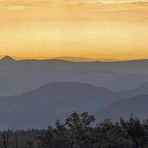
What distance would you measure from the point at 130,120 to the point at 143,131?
2.27 meters

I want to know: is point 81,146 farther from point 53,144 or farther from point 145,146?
point 145,146

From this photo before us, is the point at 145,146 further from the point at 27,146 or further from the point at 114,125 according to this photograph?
the point at 27,146

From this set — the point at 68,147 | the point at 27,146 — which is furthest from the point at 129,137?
the point at 27,146

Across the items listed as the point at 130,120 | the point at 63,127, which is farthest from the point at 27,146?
the point at 130,120

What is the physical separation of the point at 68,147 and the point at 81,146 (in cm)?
163

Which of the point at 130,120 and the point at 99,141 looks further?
the point at 130,120

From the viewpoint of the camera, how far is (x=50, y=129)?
68.4 m

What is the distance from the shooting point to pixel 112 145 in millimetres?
66875

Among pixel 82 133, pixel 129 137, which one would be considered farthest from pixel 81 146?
pixel 129 137

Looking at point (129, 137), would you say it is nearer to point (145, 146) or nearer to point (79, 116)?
point (145, 146)

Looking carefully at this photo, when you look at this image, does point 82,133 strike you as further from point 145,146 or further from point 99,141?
point 145,146

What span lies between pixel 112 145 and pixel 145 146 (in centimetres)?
597

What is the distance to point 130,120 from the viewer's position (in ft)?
244

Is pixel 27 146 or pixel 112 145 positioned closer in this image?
pixel 112 145
